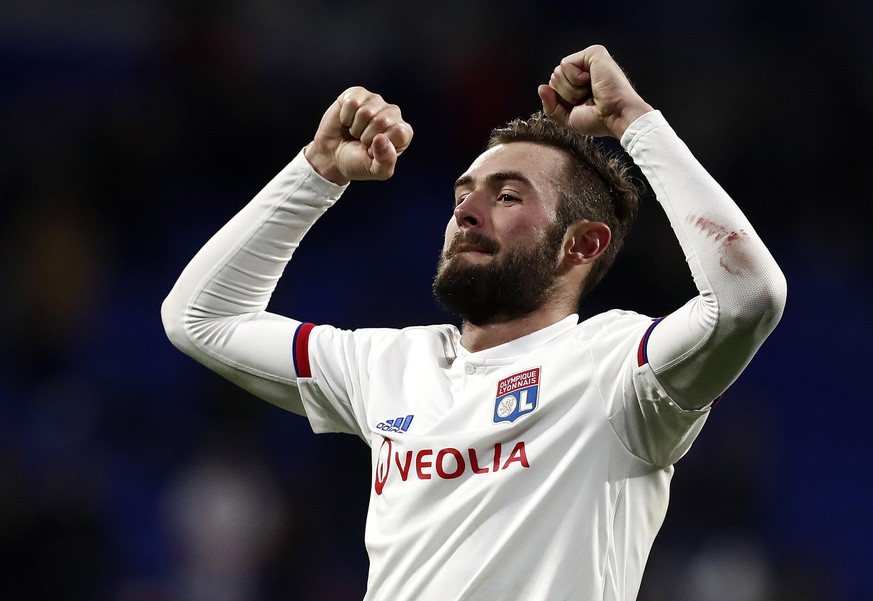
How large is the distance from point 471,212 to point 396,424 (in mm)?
597

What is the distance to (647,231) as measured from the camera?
727 centimetres

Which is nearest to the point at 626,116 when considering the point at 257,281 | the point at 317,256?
the point at 257,281

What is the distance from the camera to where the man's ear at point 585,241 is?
10.1 feet

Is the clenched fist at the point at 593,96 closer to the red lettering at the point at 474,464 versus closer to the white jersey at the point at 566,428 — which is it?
the white jersey at the point at 566,428

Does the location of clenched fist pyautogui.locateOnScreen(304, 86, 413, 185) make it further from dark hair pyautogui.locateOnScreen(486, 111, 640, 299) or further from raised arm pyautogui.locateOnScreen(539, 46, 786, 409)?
raised arm pyautogui.locateOnScreen(539, 46, 786, 409)

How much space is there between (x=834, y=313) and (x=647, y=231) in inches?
55.4

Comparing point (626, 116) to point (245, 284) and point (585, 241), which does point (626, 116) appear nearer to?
point (585, 241)

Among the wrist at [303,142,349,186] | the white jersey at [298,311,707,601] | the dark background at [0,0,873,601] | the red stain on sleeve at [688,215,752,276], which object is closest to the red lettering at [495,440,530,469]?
the white jersey at [298,311,707,601]

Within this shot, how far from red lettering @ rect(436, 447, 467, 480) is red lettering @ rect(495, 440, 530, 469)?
107mm

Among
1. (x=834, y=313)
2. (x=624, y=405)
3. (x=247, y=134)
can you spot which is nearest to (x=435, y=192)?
(x=247, y=134)

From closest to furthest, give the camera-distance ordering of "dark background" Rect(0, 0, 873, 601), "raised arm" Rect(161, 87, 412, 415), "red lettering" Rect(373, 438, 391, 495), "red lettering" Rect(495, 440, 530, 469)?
"red lettering" Rect(495, 440, 530, 469) < "red lettering" Rect(373, 438, 391, 495) < "raised arm" Rect(161, 87, 412, 415) < "dark background" Rect(0, 0, 873, 601)

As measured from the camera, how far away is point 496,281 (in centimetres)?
292

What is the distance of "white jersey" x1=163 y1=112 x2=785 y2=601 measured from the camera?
2340mm

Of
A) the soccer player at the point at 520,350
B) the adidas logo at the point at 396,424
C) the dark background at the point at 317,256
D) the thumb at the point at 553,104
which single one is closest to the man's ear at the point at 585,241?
the soccer player at the point at 520,350
